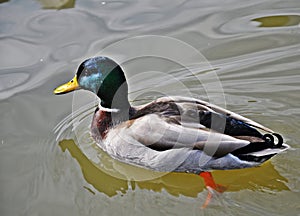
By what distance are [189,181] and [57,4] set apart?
387cm

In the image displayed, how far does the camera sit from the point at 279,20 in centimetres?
634

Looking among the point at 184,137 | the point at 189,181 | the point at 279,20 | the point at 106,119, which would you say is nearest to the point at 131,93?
the point at 106,119

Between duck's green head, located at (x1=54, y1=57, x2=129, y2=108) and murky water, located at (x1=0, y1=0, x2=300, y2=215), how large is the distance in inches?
19.7

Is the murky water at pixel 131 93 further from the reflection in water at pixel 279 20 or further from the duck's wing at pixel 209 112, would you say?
the duck's wing at pixel 209 112

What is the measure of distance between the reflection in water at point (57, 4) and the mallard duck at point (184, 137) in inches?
112

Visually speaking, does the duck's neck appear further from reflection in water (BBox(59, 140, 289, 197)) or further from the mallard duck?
reflection in water (BBox(59, 140, 289, 197))

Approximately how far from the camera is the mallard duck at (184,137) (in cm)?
409

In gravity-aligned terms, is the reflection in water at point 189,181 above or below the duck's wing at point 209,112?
below

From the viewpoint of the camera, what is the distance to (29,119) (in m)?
5.37

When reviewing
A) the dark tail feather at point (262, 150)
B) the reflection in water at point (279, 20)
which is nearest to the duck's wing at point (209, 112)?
the dark tail feather at point (262, 150)

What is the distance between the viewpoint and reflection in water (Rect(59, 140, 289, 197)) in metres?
4.26

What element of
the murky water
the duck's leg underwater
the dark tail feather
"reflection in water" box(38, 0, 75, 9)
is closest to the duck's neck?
the murky water

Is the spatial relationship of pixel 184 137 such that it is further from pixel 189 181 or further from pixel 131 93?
pixel 131 93

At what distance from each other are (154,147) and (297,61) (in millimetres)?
2136
